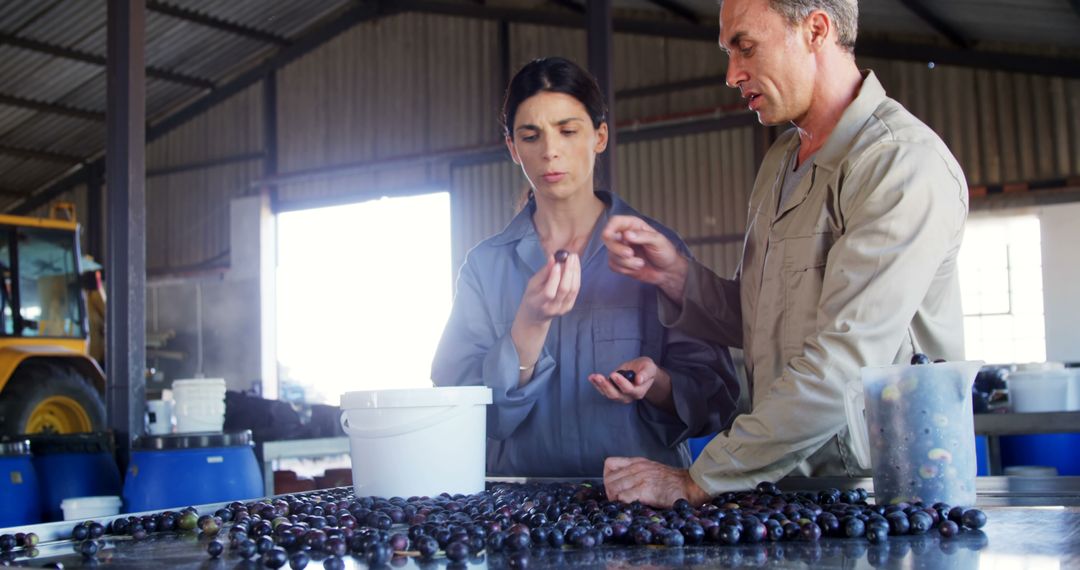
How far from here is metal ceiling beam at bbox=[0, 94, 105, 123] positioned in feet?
42.1

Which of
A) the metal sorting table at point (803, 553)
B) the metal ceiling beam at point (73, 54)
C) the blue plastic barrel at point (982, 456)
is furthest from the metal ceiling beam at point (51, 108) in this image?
the metal sorting table at point (803, 553)

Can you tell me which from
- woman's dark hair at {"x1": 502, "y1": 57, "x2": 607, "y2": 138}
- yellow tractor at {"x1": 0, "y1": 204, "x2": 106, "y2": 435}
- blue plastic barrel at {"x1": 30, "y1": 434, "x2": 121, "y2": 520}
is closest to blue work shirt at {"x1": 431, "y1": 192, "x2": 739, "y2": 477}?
woman's dark hair at {"x1": 502, "y1": 57, "x2": 607, "y2": 138}

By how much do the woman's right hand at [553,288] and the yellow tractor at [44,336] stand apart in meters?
6.20

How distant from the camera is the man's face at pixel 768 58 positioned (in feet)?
5.89

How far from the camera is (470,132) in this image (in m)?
12.5

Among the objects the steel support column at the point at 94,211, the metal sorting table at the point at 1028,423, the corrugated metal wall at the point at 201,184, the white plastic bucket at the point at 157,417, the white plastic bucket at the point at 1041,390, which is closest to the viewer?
the metal sorting table at the point at 1028,423

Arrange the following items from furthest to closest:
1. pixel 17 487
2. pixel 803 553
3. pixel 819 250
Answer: pixel 17 487 < pixel 819 250 < pixel 803 553

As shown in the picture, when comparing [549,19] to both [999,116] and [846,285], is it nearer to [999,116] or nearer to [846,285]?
[999,116]

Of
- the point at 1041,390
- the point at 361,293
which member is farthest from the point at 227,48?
the point at 1041,390

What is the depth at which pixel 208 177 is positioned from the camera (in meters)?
14.5

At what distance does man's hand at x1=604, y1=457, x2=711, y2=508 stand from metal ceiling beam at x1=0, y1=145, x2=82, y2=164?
1443 centimetres

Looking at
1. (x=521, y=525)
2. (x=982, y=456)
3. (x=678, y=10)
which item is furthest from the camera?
(x=678, y=10)

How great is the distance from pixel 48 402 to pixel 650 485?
703 centimetres

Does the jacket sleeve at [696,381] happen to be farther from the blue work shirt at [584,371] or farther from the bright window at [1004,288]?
the bright window at [1004,288]
